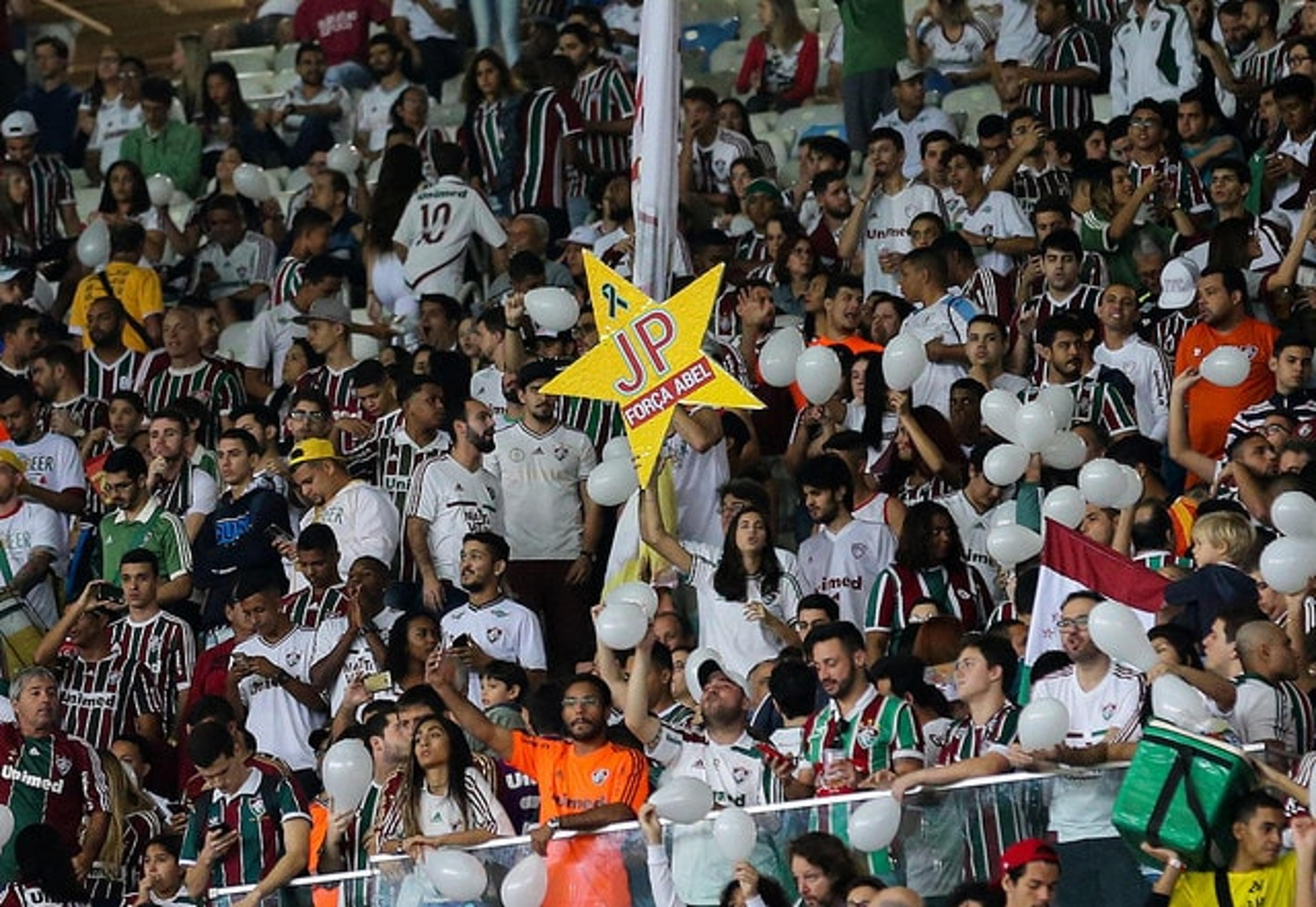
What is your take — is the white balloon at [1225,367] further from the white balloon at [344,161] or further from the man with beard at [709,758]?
the white balloon at [344,161]

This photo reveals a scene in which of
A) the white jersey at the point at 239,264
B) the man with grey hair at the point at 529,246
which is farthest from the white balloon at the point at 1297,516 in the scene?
the white jersey at the point at 239,264

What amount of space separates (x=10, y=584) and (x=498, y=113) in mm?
4339

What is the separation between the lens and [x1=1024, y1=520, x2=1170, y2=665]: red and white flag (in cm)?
1106

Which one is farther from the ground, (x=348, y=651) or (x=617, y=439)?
(x=617, y=439)

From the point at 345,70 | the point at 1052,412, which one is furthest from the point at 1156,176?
the point at 345,70

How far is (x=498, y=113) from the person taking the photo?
1744 cm

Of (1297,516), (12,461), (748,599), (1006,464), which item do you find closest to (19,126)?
(12,461)

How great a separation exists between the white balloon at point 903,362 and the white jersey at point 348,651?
204 cm

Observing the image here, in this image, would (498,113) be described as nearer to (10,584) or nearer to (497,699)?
(10,584)

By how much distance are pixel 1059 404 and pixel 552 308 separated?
2.28 metres

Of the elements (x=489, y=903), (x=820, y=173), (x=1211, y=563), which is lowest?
(x=489, y=903)

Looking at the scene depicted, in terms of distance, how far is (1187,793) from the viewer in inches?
369

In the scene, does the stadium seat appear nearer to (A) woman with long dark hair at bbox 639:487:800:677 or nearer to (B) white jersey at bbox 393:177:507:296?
(B) white jersey at bbox 393:177:507:296

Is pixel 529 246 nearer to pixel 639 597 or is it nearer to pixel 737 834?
pixel 639 597
